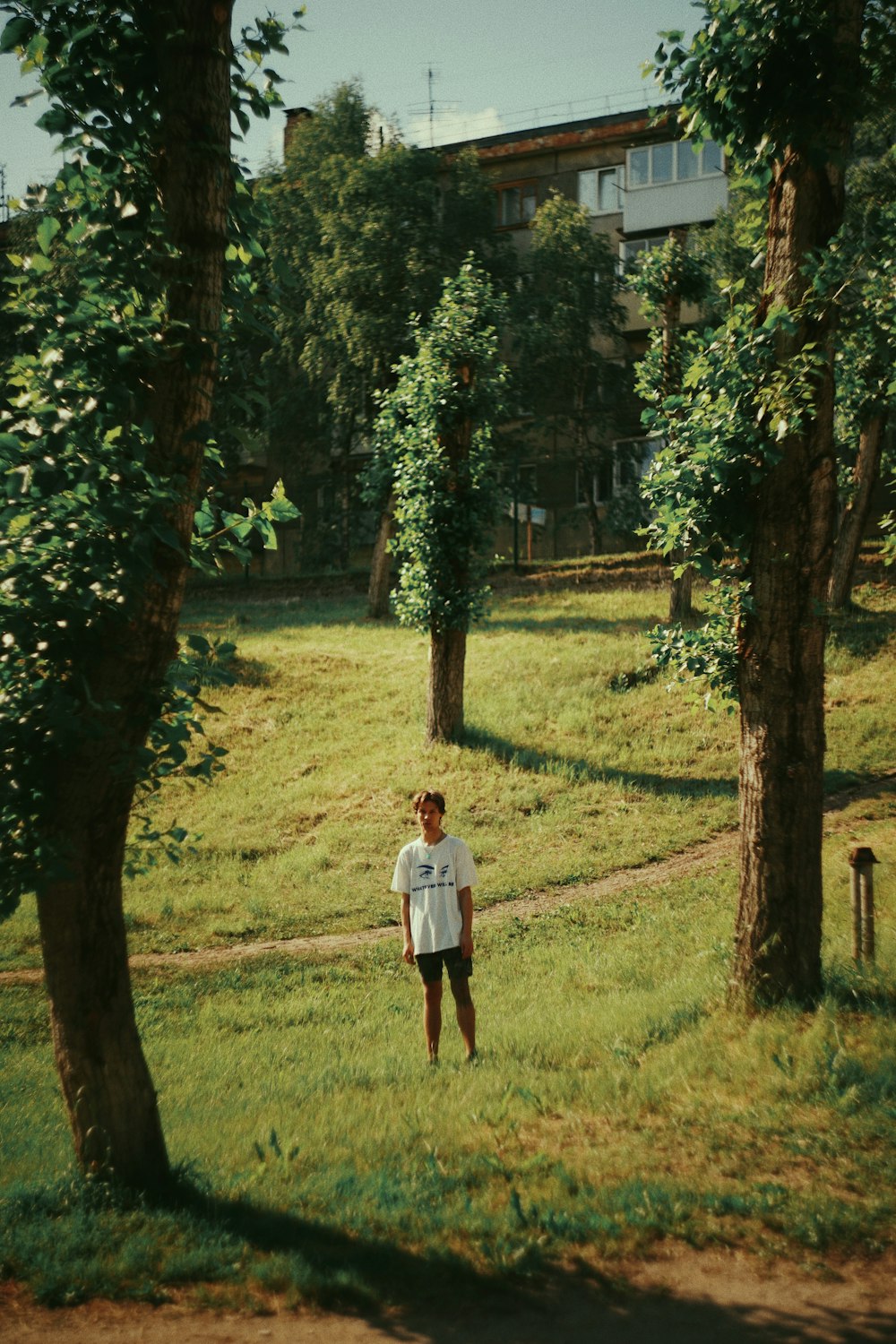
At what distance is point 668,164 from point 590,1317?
1424 inches

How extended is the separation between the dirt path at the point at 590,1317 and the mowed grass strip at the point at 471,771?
4.90 meters

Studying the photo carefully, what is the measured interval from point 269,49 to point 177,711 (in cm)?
367

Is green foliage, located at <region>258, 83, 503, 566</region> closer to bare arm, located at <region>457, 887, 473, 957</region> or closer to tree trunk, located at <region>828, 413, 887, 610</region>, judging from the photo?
tree trunk, located at <region>828, 413, 887, 610</region>

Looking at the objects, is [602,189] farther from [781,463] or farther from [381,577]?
[781,463]

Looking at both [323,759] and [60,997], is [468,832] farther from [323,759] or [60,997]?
[60,997]

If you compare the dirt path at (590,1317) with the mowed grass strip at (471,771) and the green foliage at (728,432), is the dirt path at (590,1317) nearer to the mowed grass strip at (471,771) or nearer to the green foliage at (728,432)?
the green foliage at (728,432)

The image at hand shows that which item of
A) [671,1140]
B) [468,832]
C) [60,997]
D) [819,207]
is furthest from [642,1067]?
[468,832]

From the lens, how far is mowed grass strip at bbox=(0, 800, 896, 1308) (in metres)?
5.16

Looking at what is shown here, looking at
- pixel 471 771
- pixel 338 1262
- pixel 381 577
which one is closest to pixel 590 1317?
pixel 338 1262

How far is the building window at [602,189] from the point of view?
129 feet

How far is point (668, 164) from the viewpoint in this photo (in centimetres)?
3544

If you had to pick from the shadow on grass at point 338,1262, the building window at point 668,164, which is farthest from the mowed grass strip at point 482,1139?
the building window at point 668,164

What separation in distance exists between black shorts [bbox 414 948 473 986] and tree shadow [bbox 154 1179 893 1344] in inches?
114

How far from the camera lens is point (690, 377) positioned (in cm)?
840
